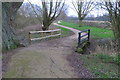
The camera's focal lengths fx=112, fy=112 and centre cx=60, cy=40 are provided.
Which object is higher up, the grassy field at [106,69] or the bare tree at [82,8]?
the bare tree at [82,8]

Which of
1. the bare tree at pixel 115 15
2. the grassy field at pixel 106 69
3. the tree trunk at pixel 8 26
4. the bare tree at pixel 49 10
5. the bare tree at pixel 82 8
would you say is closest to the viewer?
the grassy field at pixel 106 69

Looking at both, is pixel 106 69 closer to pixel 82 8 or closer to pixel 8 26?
pixel 8 26

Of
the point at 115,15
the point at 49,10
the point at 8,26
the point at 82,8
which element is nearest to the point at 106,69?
the point at 115,15

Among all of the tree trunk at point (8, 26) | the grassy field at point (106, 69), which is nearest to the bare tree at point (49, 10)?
the tree trunk at point (8, 26)

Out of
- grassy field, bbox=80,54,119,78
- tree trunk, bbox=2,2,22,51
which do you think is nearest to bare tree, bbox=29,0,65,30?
tree trunk, bbox=2,2,22,51

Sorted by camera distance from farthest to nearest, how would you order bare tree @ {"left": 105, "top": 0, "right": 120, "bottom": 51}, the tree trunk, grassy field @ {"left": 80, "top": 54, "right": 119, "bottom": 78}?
the tree trunk, bare tree @ {"left": 105, "top": 0, "right": 120, "bottom": 51}, grassy field @ {"left": 80, "top": 54, "right": 119, "bottom": 78}

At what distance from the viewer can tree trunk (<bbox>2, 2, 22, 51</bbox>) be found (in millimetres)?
5986

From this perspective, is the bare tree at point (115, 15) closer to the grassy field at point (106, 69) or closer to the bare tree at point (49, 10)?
the grassy field at point (106, 69)

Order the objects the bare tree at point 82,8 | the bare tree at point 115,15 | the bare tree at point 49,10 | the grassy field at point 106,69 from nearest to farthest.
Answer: the grassy field at point 106,69, the bare tree at point 115,15, the bare tree at point 49,10, the bare tree at point 82,8

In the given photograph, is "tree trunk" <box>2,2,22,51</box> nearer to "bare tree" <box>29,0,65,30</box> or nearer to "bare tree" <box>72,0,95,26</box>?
"bare tree" <box>29,0,65,30</box>

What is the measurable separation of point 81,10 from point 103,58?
19.6m

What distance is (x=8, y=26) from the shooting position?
261 inches

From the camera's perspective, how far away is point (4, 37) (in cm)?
591

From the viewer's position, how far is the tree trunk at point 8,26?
5.99 meters
